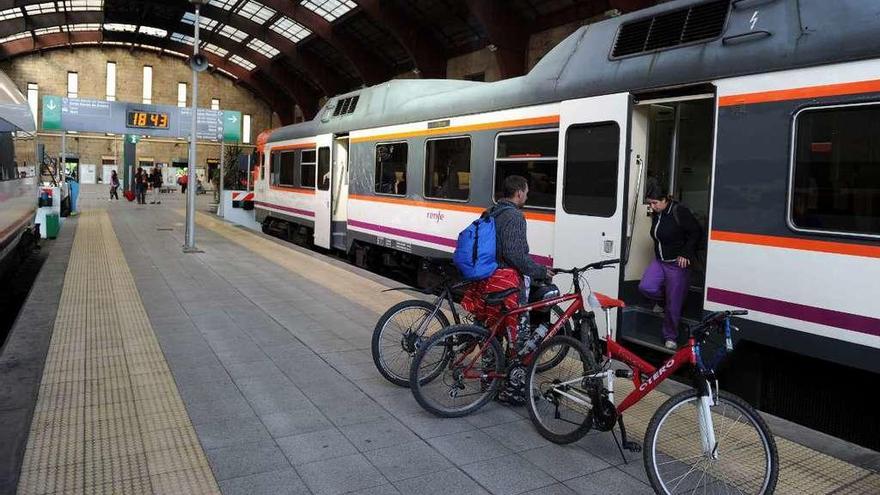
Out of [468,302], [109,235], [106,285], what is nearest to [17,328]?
[106,285]

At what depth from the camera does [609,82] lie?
20.4 feet

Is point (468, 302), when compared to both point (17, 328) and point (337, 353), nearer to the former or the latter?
point (337, 353)

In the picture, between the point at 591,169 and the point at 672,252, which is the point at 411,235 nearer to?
the point at 591,169

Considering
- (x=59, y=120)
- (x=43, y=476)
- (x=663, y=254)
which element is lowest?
(x=43, y=476)

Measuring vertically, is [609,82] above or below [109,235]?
above

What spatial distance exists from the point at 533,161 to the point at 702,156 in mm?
1770

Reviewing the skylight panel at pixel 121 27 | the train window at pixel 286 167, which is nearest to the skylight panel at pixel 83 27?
the skylight panel at pixel 121 27

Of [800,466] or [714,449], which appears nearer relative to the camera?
[714,449]

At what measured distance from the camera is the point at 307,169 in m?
14.4

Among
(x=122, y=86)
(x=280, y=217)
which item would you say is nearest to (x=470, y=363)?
(x=280, y=217)

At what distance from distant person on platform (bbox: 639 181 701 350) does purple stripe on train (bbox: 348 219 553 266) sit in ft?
4.51

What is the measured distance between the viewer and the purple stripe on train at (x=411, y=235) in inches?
279

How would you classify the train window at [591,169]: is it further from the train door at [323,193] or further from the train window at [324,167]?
the train window at [324,167]

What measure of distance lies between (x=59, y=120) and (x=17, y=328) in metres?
23.3
